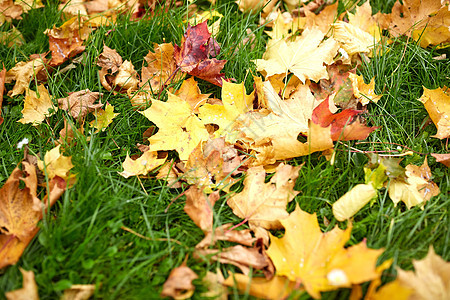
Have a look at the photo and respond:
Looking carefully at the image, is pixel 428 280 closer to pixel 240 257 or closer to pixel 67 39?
pixel 240 257

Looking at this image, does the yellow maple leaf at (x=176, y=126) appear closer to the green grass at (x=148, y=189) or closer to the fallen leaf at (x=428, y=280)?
the green grass at (x=148, y=189)

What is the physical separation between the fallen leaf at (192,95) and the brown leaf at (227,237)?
0.67 m

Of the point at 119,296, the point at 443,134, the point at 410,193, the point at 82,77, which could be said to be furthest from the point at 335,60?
the point at 119,296

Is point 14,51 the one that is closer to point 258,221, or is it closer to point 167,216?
point 167,216

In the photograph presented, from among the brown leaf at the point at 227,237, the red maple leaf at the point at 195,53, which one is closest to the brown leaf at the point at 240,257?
the brown leaf at the point at 227,237

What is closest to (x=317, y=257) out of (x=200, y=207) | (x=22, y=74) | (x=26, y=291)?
(x=200, y=207)

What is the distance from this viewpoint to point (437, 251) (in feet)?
4.44

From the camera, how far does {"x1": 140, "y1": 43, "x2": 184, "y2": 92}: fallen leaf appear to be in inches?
76.0

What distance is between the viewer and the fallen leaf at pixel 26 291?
1190 millimetres

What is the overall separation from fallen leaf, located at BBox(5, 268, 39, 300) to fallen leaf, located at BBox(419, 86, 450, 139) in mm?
1768

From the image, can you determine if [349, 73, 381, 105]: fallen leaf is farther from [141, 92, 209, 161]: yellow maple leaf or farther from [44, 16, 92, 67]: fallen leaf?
[44, 16, 92, 67]: fallen leaf

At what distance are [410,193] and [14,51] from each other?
2137mm

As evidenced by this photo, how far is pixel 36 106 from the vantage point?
180 centimetres

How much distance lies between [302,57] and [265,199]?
875 millimetres
